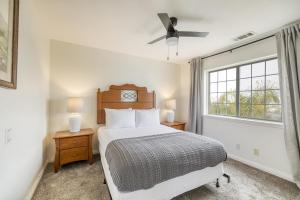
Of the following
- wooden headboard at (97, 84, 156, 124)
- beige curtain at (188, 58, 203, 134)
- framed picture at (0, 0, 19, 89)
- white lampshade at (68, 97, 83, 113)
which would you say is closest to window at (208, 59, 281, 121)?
beige curtain at (188, 58, 203, 134)

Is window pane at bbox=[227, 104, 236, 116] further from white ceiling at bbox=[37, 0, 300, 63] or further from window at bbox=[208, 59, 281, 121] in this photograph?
white ceiling at bbox=[37, 0, 300, 63]

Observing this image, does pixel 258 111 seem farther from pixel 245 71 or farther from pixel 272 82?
pixel 245 71

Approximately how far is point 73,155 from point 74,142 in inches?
9.0

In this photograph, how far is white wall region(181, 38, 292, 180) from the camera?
237cm

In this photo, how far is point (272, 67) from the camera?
2609mm

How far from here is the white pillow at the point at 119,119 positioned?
9.54 feet

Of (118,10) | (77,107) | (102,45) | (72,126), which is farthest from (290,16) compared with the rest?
(72,126)

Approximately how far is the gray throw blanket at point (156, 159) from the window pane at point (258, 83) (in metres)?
1.68

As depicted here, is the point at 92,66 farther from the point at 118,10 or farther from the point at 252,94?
the point at 252,94

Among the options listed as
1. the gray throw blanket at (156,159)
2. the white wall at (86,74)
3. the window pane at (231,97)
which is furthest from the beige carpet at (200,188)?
the window pane at (231,97)

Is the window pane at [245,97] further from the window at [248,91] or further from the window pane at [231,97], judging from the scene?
the window pane at [231,97]

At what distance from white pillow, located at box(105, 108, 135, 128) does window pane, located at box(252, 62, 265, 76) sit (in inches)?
106

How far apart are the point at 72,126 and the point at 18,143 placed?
128cm

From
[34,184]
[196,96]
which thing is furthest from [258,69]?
[34,184]
